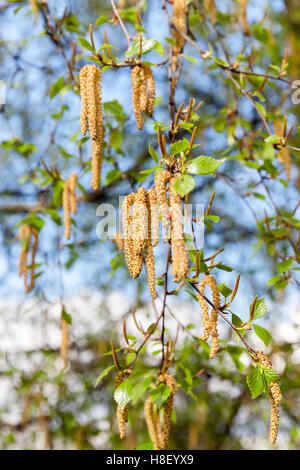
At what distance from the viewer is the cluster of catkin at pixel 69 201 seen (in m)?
1.61

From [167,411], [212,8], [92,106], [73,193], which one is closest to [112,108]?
[73,193]

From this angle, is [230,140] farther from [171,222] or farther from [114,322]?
[114,322]

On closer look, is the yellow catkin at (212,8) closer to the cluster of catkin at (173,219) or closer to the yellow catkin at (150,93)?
the yellow catkin at (150,93)

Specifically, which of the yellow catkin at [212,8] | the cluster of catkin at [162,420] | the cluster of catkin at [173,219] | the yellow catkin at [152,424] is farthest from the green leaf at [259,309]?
the yellow catkin at [212,8]

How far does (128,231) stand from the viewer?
0.80 meters

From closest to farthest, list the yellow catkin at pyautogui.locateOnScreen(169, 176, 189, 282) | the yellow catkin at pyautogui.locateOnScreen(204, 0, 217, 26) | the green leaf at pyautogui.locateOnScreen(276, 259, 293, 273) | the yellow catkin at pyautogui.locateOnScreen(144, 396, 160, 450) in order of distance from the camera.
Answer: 1. the yellow catkin at pyautogui.locateOnScreen(169, 176, 189, 282)
2. the yellow catkin at pyautogui.locateOnScreen(144, 396, 160, 450)
3. the green leaf at pyautogui.locateOnScreen(276, 259, 293, 273)
4. the yellow catkin at pyautogui.locateOnScreen(204, 0, 217, 26)

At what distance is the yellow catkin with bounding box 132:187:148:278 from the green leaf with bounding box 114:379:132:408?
359 mm

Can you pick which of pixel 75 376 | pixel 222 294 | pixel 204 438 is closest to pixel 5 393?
pixel 75 376

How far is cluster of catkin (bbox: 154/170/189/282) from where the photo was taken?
0.68 m

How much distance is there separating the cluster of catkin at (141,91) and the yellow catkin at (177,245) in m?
0.39

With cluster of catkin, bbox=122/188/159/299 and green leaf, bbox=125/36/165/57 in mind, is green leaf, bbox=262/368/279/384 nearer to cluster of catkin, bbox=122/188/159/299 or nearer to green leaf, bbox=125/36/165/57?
cluster of catkin, bbox=122/188/159/299

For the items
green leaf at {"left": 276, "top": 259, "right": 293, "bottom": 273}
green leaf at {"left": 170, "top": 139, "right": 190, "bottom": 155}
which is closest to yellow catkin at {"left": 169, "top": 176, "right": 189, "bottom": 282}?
green leaf at {"left": 170, "top": 139, "right": 190, "bottom": 155}

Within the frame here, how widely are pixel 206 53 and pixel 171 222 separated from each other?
2.68 ft

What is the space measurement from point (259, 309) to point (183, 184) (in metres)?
0.33
